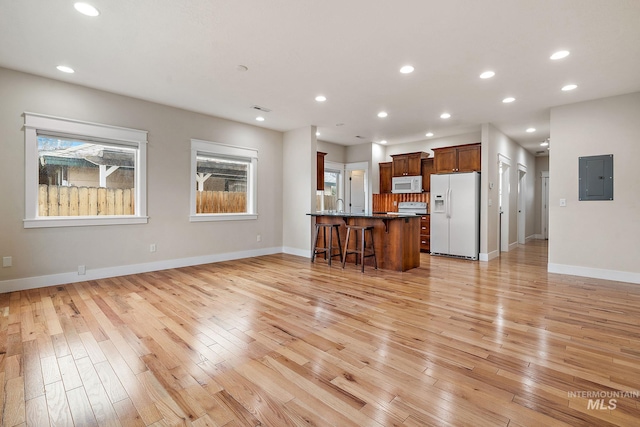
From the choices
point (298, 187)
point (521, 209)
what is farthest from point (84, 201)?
point (521, 209)

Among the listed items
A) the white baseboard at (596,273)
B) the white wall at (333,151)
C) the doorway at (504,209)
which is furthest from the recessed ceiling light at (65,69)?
the doorway at (504,209)

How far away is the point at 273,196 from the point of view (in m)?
6.65

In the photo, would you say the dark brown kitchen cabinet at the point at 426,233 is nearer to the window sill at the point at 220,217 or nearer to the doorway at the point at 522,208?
the doorway at the point at 522,208

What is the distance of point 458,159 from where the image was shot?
642 centimetres

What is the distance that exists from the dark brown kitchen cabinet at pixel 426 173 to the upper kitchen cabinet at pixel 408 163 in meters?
0.12

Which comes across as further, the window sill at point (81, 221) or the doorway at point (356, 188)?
the doorway at point (356, 188)

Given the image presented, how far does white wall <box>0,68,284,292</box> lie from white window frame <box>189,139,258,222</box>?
98 mm

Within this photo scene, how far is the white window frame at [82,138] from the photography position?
3.78 meters

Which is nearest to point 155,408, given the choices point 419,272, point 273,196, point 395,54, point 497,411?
point 497,411

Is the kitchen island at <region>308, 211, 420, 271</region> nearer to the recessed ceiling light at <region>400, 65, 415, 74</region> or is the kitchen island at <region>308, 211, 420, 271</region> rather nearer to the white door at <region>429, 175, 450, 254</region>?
the white door at <region>429, 175, 450, 254</region>

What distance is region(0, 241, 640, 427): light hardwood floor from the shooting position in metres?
1.59

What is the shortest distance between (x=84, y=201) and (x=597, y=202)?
7.64 meters

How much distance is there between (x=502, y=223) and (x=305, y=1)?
698cm

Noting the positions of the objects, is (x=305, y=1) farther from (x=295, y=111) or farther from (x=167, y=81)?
(x=295, y=111)
